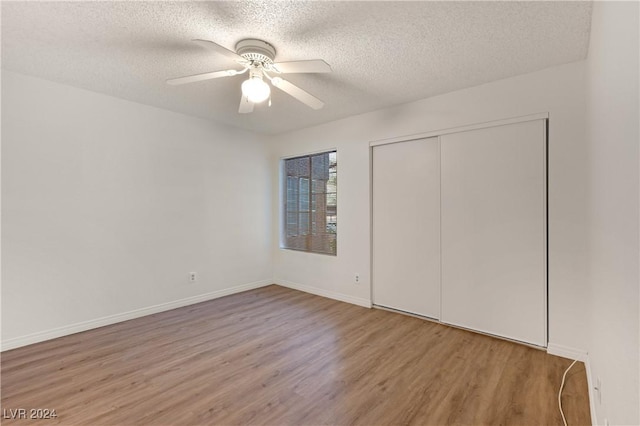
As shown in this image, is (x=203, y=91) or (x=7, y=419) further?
(x=203, y=91)

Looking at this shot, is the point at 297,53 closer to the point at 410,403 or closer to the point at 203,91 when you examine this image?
the point at 203,91

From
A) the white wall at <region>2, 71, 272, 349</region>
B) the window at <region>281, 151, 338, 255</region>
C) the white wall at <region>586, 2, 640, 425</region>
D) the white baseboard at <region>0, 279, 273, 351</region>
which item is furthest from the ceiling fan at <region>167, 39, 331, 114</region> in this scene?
the white baseboard at <region>0, 279, 273, 351</region>

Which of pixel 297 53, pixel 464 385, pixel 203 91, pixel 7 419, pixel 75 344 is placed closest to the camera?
pixel 7 419

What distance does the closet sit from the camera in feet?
8.83

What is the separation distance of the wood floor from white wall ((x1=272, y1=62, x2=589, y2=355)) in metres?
0.61

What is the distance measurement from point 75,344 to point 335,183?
338cm

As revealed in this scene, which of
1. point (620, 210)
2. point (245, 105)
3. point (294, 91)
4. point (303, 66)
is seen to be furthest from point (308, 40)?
point (620, 210)

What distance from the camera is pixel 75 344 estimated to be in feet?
9.11

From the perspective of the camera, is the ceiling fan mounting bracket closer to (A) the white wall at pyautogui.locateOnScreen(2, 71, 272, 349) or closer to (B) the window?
(A) the white wall at pyautogui.locateOnScreen(2, 71, 272, 349)

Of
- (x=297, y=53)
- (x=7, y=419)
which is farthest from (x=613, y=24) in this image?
(x=7, y=419)

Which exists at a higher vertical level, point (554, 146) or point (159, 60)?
point (159, 60)

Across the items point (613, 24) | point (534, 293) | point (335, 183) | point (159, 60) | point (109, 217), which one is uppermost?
point (159, 60)

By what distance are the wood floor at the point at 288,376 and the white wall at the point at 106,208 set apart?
0.39 metres

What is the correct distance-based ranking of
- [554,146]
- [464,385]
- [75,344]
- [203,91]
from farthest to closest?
1. [203,91]
2. [75,344]
3. [554,146]
4. [464,385]
